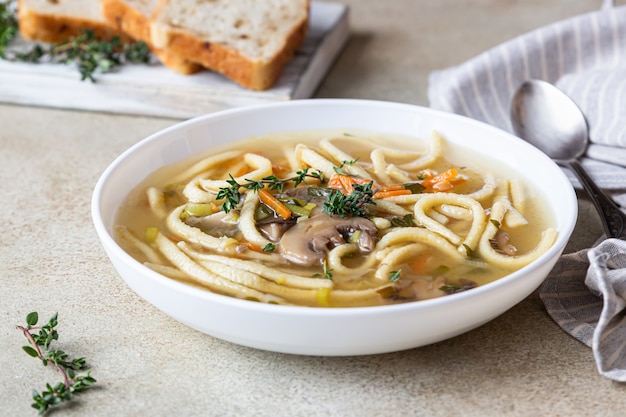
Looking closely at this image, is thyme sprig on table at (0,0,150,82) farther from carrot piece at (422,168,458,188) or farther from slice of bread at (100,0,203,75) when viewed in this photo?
carrot piece at (422,168,458,188)

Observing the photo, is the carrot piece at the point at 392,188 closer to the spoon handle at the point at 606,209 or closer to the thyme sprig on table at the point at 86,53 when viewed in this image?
the spoon handle at the point at 606,209

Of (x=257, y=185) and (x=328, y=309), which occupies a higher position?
(x=328, y=309)

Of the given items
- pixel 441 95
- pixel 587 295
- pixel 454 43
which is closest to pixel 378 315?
pixel 587 295

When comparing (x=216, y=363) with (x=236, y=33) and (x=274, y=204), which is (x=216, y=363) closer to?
(x=274, y=204)

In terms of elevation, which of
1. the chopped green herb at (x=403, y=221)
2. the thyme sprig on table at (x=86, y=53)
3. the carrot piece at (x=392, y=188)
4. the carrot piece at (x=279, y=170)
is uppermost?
the chopped green herb at (x=403, y=221)

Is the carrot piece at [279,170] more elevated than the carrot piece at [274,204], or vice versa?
the carrot piece at [274,204]

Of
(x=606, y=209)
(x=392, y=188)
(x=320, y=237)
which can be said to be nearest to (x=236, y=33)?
(x=392, y=188)

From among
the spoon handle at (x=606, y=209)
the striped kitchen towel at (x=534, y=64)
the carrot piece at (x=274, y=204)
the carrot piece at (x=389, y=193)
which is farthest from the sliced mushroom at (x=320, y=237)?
the striped kitchen towel at (x=534, y=64)

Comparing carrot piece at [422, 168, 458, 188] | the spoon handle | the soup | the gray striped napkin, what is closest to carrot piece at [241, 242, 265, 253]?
the soup
